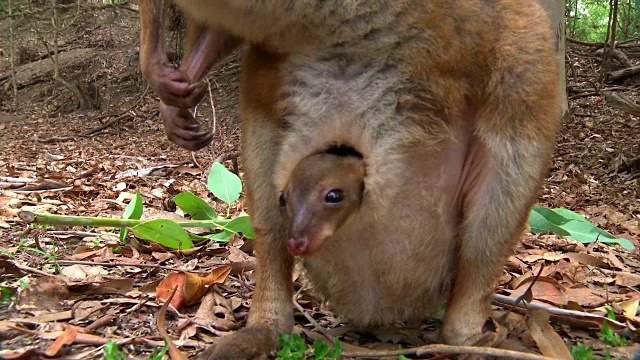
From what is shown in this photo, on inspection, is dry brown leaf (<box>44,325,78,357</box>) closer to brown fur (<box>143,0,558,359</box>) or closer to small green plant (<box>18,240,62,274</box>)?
brown fur (<box>143,0,558,359</box>)

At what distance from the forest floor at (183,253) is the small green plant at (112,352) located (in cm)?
5

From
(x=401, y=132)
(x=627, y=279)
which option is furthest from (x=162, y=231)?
(x=627, y=279)

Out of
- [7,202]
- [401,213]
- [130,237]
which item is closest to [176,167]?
[7,202]

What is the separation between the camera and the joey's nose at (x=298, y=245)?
80.4 inches

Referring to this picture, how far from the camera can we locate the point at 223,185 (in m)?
3.53

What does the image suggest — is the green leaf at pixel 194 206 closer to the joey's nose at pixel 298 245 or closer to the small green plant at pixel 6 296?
the small green plant at pixel 6 296

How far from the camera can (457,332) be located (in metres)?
2.28

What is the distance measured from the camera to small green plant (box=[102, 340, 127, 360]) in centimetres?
199

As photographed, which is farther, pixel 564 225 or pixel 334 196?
pixel 564 225

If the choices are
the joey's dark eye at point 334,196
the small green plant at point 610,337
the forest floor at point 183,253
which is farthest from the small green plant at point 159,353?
the small green plant at point 610,337

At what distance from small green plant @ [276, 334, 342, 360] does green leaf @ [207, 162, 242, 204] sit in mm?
1266

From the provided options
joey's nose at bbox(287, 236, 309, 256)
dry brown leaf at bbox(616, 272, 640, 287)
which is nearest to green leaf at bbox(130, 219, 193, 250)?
joey's nose at bbox(287, 236, 309, 256)

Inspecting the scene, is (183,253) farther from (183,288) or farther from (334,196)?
(334,196)

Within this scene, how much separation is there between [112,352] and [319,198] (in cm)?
79
